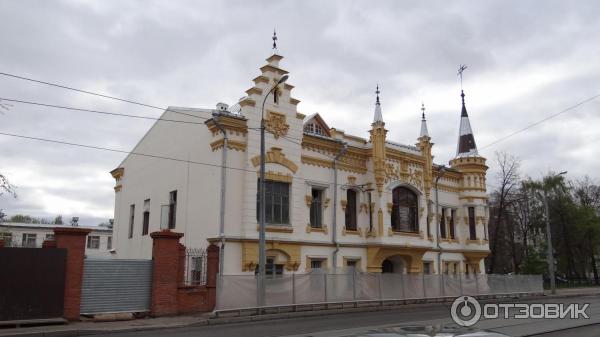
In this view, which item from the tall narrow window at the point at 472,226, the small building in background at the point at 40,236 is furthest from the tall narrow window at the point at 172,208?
the small building in background at the point at 40,236

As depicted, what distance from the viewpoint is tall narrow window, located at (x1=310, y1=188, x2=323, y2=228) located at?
26.0 m

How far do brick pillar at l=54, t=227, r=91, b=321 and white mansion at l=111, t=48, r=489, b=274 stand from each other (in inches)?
223

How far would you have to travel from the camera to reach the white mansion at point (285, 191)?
2262 centimetres

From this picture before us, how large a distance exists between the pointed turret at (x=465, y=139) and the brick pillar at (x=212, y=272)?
21611 millimetres

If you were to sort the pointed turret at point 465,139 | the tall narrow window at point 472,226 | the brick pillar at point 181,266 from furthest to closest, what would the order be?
the pointed turret at point 465,139 < the tall narrow window at point 472,226 < the brick pillar at point 181,266

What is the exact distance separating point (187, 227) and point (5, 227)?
49287mm

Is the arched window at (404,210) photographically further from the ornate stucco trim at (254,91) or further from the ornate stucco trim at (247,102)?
the ornate stucco trim at (247,102)

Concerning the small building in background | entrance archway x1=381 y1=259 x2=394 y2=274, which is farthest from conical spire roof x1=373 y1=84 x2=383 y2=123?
the small building in background

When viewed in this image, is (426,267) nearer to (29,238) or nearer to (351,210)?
(351,210)

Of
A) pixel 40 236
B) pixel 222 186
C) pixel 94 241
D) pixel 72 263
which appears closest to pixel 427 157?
pixel 222 186

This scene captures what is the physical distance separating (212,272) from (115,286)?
12.2 feet

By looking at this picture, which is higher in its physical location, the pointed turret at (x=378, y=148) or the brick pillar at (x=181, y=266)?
the pointed turret at (x=378, y=148)

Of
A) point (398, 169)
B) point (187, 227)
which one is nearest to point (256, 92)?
point (187, 227)

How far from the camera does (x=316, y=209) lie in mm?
26234
